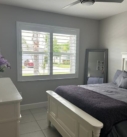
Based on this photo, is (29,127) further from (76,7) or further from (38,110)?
(76,7)

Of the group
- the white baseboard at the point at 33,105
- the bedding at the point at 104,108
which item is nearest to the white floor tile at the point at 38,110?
the white baseboard at the point at 33,105

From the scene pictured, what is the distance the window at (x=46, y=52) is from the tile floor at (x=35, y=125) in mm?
886

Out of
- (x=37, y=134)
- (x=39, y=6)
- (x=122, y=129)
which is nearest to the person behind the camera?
(x=122, y=129)

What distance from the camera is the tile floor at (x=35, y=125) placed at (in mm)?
2604

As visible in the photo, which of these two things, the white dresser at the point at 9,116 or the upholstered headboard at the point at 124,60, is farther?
the upholstered headboard at the point at 124,60

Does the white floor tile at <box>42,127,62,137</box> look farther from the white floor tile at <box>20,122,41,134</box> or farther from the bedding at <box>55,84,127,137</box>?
the bedding at <box>55,84,127,137</box>

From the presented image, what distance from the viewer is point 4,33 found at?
11.1ft

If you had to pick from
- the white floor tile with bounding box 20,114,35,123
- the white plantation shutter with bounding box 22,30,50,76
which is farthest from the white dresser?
the white plantation shutter with bounding box 22,30,50,76

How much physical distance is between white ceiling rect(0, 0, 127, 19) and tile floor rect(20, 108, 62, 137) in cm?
255

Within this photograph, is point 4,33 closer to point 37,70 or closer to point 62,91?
point 37,70

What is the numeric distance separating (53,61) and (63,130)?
2091mm

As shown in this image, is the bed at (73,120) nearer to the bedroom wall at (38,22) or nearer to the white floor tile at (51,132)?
the white floor tile at (51,132)

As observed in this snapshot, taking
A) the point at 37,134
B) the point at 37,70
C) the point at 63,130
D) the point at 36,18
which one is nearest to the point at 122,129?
the point at 63,130

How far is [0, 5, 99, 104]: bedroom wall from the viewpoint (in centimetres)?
341
